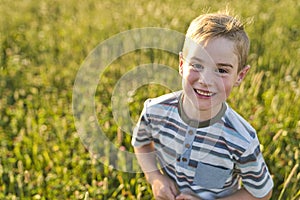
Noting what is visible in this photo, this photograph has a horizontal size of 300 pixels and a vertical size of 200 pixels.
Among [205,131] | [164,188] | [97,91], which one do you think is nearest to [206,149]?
[205,131]

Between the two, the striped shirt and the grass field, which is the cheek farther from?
the grass field

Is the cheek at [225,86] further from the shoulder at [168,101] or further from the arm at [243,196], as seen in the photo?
the arm at [243,196]

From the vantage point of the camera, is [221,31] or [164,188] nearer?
[221,31]

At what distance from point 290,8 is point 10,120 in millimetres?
2869

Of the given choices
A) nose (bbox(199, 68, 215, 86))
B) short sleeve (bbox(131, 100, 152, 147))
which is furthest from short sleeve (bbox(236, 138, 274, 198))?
short sleeve (bbox(131, 100, 152, 147))

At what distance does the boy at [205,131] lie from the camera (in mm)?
1558

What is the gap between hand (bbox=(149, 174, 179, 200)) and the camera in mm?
1923

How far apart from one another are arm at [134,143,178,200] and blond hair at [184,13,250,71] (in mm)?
610

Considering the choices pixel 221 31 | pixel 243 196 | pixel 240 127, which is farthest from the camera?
pixel 243 196

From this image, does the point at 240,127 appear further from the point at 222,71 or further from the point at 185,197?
the point at 185,197

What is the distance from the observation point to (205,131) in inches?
68.4

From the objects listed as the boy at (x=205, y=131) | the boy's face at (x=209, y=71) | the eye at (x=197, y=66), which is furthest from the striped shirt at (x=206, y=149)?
the eye at (x=197, y=66)

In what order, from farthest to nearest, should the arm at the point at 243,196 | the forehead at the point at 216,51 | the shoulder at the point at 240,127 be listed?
the arm at the point at 243,196 → the shoulder at the point at 240,127 → the forehead at the point at 216,51

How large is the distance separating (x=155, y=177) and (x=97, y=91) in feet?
4.37
